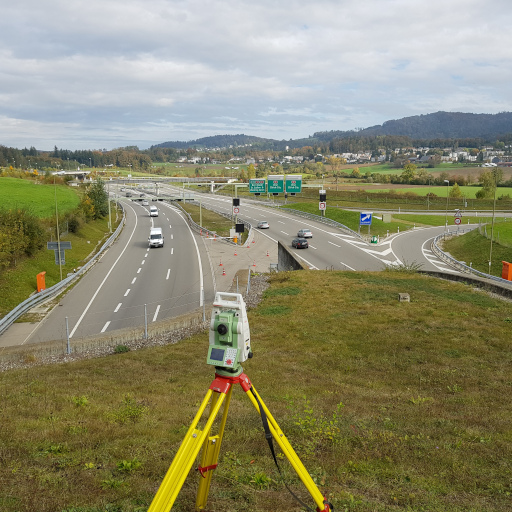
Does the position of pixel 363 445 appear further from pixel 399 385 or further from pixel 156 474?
pixel 399 385

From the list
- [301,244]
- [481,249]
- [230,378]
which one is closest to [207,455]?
[230,378]

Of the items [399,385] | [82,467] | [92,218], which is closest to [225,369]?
[82,467]

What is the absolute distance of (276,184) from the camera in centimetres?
5944

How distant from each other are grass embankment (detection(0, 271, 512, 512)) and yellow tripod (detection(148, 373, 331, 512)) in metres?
1.23

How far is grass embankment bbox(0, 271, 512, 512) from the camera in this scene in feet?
20.2

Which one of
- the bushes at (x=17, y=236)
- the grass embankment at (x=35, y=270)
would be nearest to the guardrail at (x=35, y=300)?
the grass embankment at (x=35, y=270)

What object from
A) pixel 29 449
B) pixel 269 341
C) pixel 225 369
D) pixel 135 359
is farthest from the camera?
pixel 269 341

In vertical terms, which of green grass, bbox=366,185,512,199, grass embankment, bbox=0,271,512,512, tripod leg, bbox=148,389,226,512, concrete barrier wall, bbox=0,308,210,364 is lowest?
concrete barrier wall, bbox=0,308,210,364

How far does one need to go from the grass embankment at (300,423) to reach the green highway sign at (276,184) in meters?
42.0

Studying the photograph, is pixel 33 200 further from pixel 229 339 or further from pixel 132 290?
pixel 229 339

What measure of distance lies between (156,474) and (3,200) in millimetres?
74357

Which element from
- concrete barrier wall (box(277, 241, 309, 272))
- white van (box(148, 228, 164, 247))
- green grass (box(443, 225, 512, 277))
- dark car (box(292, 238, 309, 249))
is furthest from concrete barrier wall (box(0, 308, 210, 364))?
green grass (box(443, 225, 512, 277))

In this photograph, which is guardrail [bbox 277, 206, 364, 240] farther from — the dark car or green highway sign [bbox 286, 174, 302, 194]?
the dark car

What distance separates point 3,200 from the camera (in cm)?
6969
